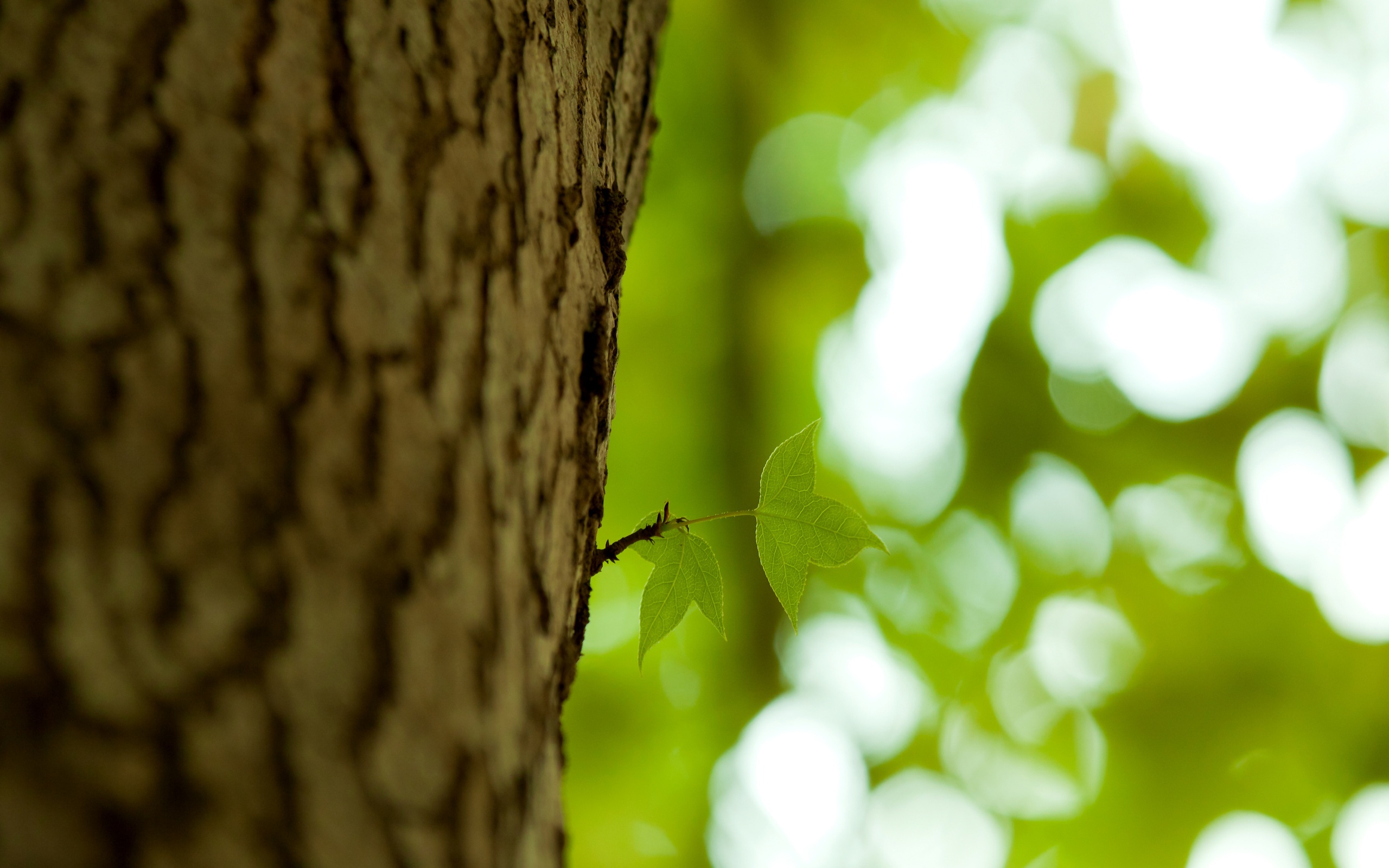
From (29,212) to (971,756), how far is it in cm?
541

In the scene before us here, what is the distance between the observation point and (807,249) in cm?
504

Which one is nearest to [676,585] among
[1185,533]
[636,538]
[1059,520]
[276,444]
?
[636,538]

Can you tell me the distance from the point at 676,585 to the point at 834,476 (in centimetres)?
409

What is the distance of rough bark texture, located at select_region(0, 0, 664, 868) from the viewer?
1.57 feet

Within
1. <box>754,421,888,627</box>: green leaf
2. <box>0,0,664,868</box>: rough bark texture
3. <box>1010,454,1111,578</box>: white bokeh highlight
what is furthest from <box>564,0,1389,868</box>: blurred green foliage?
Answer: <box>0,0,664,868</box>: rough bark texture

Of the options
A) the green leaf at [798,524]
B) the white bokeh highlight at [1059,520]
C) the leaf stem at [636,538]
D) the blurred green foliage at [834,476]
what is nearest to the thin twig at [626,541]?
the leaf stem at [636,538]

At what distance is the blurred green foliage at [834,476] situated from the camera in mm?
4688

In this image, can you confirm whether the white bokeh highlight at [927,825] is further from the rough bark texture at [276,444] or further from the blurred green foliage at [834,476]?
the rough bark texture at [276,444]

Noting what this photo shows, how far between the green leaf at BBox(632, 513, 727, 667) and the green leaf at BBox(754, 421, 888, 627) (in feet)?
0.26

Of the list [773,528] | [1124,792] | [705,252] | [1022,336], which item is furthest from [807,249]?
[773,528]

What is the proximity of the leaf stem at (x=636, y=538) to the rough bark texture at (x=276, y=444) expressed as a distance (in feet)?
0.50

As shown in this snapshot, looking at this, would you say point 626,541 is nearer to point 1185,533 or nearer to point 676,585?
point 676,585

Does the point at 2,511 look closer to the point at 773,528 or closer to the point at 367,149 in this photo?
the point at 367,149

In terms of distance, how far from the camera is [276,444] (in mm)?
562
